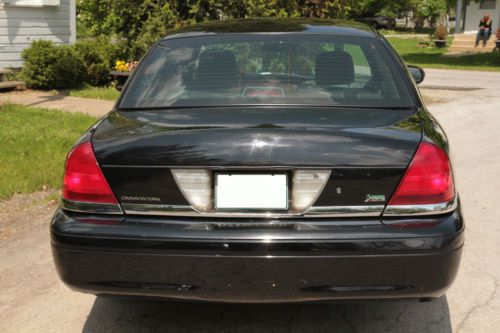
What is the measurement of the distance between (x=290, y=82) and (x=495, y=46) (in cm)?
2900

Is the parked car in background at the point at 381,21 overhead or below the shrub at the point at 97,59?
below

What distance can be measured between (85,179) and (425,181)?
1535mm

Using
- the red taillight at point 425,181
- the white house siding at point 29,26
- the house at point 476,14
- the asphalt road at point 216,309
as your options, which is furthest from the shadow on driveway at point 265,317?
the house at point 476,14

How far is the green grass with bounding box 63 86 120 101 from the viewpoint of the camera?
11695mm

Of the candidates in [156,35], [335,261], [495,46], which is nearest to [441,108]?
[156,35]

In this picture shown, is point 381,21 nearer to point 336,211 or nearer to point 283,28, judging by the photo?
point 283,28

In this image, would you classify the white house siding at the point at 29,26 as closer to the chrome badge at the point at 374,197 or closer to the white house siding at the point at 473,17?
the chrome badge at the point at 374,197

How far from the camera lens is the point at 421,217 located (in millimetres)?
2859

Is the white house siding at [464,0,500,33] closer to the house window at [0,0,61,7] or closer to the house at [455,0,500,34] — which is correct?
the house at [455,0,500,34]

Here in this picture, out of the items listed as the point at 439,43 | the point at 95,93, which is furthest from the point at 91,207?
the point at 439,43

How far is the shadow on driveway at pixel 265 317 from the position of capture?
3398 mm

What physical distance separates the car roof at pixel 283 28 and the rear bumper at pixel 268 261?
1592 millimetres

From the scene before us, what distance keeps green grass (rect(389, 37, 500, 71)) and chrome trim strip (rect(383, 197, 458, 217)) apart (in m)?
21.3

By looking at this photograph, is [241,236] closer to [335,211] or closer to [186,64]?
[335,211]
